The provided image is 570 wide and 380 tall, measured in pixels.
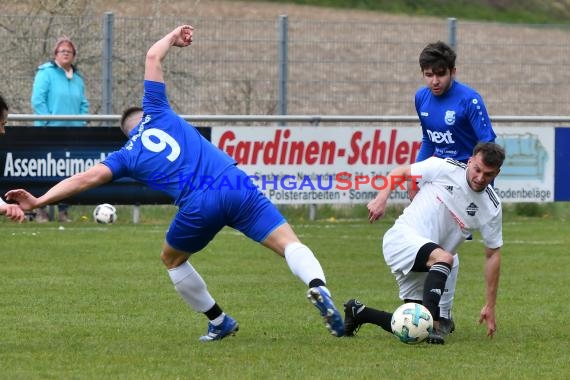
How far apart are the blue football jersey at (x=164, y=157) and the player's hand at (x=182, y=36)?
408mm

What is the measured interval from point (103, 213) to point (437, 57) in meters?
7.87

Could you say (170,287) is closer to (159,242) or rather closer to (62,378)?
(159,242)

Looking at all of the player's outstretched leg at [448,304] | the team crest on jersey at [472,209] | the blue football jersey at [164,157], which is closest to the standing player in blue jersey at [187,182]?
the blue football jersey at [164,157]

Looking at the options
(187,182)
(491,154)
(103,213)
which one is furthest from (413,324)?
(103,213)

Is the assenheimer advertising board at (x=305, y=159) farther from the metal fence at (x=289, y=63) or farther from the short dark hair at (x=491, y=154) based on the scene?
the short dark hair at (x=491, y=154)

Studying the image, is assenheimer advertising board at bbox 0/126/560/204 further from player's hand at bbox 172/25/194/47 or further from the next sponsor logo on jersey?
player's hand at bbox 172/25/194/47

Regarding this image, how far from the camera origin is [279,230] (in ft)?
28.5

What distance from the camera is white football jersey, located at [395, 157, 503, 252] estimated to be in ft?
30.0

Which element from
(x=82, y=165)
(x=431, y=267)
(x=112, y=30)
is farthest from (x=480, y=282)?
(x=112, y=30)

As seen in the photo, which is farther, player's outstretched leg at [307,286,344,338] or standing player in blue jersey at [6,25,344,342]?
standing player in blue jersey at [6,25,344,342]

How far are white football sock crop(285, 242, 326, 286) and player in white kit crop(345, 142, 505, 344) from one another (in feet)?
2.01

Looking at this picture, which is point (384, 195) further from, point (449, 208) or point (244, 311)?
point (244, 311)

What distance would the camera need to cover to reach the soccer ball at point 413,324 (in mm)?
8781

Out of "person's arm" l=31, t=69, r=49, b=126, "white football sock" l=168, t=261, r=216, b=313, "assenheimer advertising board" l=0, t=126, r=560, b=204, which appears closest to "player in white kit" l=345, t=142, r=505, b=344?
"white football sock" l=168, t=261, r=216, b=313
